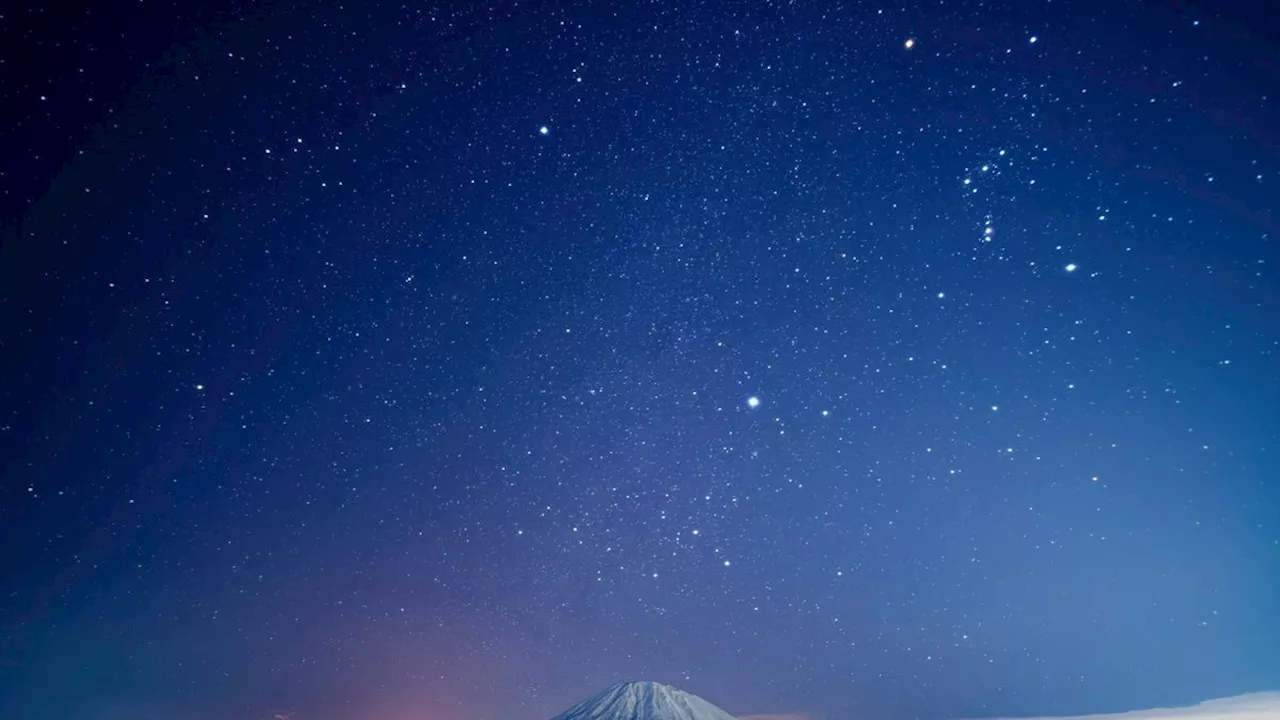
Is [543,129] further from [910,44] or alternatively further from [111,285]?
[111,285]

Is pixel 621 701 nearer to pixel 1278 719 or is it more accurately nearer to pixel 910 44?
pixel 1278 719

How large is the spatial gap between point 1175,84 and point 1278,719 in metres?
34.2

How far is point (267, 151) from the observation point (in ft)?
70.2

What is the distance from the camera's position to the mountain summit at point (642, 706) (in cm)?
8981

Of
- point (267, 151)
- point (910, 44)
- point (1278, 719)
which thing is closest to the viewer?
point (910, 44)

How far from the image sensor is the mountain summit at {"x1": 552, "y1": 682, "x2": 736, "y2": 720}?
8981 centimetres

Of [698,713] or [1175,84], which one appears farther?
[698,713]

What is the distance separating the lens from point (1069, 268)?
2295cm

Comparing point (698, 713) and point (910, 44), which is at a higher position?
point (910, 44)

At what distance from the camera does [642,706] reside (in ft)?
302

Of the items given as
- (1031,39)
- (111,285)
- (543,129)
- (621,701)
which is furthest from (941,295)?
(621,701)

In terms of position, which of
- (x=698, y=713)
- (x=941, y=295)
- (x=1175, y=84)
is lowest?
(x=698, y=713)

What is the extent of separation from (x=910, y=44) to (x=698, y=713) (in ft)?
327

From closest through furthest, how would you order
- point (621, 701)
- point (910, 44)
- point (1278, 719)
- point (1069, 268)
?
point (910, 44)
point (1069, 268)
point (1278, 719)
point (621, 701)
